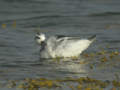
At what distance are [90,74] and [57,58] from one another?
2.86 meters

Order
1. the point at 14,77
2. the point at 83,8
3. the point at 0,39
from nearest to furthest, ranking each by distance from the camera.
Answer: the point at 14,77
the point at 0,39
the point at 83,8

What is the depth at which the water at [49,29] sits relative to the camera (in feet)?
44.3

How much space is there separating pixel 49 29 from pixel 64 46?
170 inches

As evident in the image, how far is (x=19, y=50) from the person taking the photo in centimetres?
1642

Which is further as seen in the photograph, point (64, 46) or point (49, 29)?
point (49, 29)

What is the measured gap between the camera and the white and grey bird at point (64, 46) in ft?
50.1

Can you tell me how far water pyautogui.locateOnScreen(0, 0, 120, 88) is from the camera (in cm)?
1350

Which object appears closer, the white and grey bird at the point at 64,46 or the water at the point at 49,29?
the water at the point at 49,29

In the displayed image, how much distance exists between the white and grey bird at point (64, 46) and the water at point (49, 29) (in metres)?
0.45

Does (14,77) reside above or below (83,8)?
below

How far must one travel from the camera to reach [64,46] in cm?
1532

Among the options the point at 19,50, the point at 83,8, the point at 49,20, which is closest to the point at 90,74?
the point at 19,50

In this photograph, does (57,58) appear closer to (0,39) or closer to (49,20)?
(0,39)

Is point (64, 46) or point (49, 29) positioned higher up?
point (49, 29)
